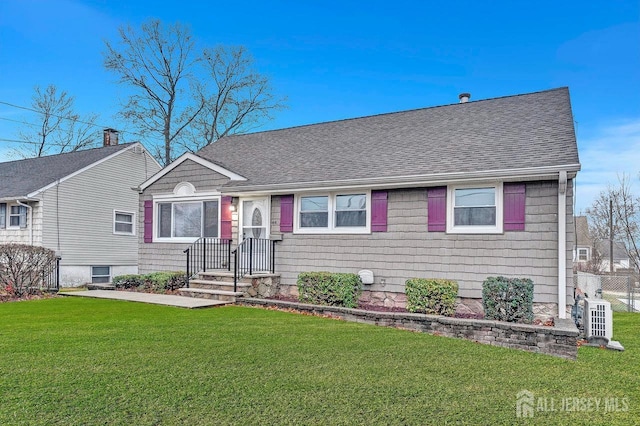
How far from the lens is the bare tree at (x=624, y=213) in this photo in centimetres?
1697

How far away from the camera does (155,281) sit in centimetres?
1068

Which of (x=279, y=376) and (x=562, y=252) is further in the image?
(x=562, y=252)

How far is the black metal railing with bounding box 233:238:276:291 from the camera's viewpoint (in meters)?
10.1

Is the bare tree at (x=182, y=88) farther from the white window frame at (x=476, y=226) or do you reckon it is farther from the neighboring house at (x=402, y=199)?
the white window frame at (x=476, y=226)

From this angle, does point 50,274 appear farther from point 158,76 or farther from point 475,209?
point 158,76

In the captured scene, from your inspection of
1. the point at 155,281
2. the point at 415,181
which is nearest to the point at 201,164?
the point at 155,281

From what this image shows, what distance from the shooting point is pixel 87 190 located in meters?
15.8

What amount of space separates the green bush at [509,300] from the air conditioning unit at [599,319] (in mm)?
831

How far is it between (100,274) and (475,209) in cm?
1442

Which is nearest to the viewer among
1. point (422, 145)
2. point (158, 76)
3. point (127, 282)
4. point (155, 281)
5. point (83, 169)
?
point (422, 145)

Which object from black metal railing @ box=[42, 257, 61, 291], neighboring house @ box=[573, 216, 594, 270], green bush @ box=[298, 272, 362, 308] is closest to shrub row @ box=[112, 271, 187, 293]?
black metal railing @ box=[42, 257, 61, 291]

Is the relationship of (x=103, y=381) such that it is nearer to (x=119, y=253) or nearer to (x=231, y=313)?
(x=231, y=313)

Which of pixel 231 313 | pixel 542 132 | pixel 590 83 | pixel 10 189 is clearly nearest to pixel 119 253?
pixel 10 189

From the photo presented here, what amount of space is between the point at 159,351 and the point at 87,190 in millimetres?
12911
